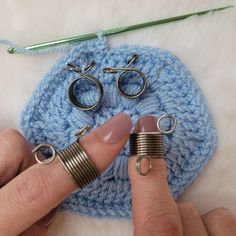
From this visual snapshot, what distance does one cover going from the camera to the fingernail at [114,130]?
576 mm

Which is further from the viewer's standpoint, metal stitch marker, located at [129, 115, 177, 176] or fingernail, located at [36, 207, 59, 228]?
A: fingernail, located at [36, 207, 59, 228]

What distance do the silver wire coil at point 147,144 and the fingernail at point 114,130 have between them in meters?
0.02

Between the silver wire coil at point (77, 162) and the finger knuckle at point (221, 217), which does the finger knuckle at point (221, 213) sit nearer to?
the finger knuckle at point (221, 217)

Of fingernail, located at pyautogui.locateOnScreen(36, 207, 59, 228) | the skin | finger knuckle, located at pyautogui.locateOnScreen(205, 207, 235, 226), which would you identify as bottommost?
finger knuckle, located at pyautogui.locateOnScreen(205, 207, 235, 226)

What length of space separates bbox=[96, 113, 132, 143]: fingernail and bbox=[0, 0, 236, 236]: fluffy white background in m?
0.21

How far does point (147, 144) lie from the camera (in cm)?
58

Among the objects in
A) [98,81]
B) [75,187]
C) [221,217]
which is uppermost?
[98,81]

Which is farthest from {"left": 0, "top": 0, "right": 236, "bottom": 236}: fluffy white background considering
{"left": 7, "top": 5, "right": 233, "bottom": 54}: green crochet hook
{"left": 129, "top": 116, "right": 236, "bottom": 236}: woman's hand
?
{"left": 129, "top": 116, "right": 236, "bottom": 236}: woman's hand

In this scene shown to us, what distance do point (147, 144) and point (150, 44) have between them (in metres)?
0.23

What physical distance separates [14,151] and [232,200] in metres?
0.40

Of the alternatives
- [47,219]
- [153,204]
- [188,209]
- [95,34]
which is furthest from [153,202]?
[95,34]

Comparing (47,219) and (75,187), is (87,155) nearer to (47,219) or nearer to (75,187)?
(75,187)

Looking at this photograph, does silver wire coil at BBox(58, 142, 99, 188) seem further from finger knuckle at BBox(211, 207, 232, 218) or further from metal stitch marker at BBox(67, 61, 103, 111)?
finger knuckle at BBox(211, 207, 232, 218)

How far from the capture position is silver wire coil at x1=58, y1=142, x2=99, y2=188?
57cm
